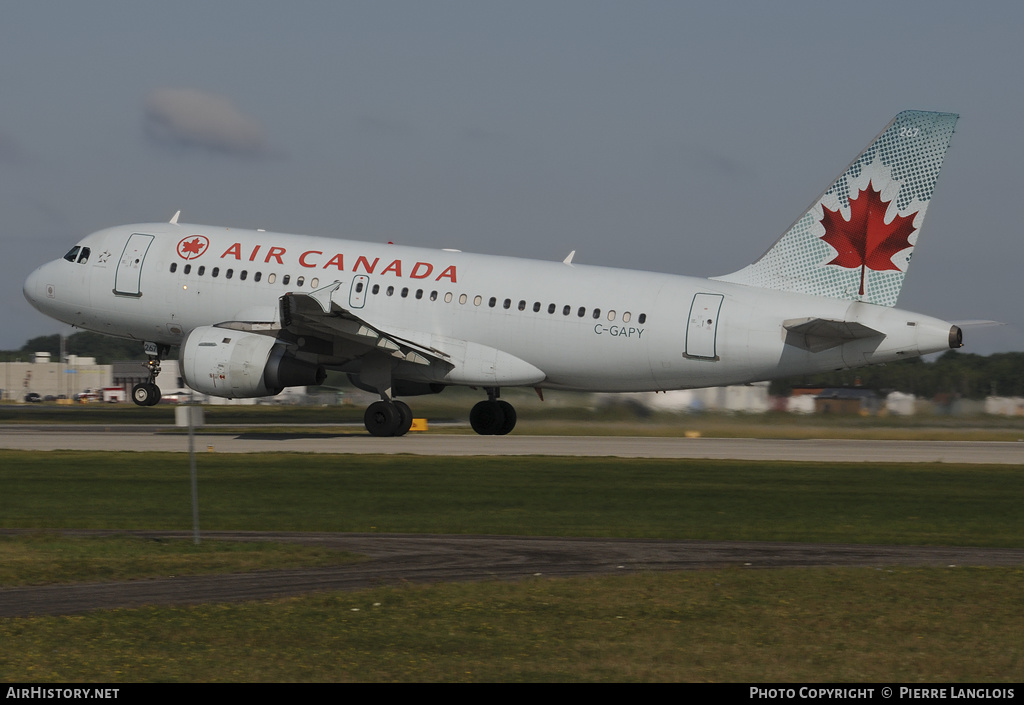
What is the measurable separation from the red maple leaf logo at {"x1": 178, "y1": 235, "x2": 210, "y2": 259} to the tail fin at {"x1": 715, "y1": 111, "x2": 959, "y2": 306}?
59.1 ft

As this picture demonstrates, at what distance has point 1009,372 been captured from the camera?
47969mm

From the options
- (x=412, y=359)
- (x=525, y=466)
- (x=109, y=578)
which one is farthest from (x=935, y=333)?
(x=109, y=578)

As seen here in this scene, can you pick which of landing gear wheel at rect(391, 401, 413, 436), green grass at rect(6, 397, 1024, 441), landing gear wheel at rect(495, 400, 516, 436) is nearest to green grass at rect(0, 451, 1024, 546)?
landing gear wheel at rect(391, 401, 413, 436)

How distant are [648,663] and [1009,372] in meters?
41.1

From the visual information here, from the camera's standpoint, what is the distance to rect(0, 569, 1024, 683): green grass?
1058cm

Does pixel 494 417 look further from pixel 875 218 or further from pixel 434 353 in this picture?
pixel 875 218

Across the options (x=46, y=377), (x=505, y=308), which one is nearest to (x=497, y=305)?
(x=505, y=308)

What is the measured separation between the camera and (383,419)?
1524 inches

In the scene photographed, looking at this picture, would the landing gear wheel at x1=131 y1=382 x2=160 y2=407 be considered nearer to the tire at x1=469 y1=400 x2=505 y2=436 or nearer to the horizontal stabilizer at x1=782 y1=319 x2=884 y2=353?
the tire at x1=469 y1=400 x2=505 y2=436

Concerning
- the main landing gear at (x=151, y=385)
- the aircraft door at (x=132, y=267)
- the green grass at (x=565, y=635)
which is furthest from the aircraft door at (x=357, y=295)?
the green grass at (x=565, y=635)

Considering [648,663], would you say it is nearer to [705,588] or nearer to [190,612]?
[705,588]

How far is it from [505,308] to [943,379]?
1743cm

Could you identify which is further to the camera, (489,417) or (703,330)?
(489,417)
